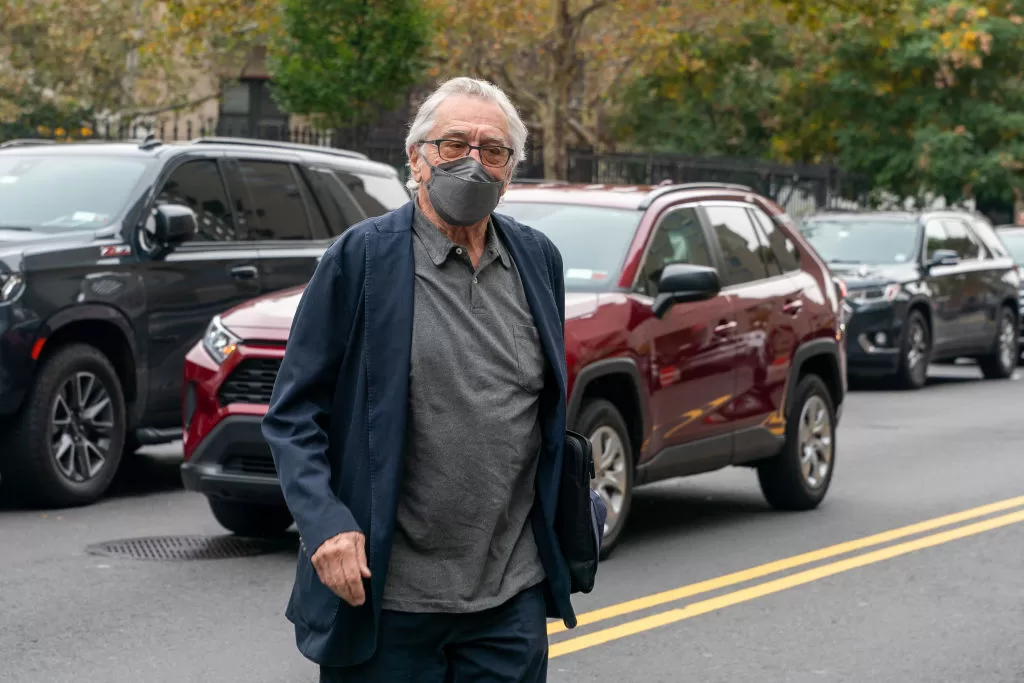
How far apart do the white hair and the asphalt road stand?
2.87m

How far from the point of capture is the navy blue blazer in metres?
3.59

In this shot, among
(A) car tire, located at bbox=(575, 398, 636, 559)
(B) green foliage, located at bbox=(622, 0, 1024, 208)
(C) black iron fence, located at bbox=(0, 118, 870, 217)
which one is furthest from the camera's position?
(B) green foliage, located at bbox=(622, 0, 1024, 208)

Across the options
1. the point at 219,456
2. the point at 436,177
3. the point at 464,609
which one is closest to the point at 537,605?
the point at 464,609

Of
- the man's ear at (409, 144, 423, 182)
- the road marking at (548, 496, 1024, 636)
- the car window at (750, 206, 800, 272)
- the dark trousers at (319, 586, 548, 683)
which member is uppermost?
the man's ear at (409, 144, 423, 182)

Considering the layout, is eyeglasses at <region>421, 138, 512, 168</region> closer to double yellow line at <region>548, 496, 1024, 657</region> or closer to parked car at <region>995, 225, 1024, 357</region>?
double yellow line at <region>548, 496, 1024, 657</region>

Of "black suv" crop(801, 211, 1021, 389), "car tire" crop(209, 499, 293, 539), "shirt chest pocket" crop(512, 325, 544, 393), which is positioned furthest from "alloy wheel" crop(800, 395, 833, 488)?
"black suv" crop(801, 211, 1021, 389)

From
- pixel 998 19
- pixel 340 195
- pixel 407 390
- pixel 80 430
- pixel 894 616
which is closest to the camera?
pixel 407 390

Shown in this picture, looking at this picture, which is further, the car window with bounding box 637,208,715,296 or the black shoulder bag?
the car window with bounding box 637,208,715,296

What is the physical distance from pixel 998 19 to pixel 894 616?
25.4m

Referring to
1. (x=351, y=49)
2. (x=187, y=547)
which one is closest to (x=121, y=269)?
(x=187, y=547)

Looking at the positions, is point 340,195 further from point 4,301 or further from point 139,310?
point 4,301

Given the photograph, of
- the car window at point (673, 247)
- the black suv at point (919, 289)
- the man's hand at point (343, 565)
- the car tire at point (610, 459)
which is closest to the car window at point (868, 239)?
the black suv at point (919, 289)

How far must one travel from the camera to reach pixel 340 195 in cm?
1173

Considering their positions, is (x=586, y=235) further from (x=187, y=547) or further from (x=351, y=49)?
(x=351, y=49)
